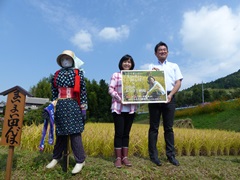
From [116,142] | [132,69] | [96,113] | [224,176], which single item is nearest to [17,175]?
[116,142]

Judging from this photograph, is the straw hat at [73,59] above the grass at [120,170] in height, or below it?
above

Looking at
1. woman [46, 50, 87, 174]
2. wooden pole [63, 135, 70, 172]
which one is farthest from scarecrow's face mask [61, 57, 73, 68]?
wooden pole [63, 135, 70, 172]

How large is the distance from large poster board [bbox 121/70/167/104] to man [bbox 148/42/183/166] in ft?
0.48

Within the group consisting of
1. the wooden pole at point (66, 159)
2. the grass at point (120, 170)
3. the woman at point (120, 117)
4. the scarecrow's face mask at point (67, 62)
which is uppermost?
the scarecrow's face mask at point (67, 62)

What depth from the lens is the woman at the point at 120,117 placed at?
307 cm

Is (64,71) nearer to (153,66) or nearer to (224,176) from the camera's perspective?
(153,66)

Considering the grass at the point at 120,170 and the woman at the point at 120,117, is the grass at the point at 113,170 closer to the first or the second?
the grass at the point at 120,170

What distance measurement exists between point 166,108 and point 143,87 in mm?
469

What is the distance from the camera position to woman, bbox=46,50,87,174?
285cm

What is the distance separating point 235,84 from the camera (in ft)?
164

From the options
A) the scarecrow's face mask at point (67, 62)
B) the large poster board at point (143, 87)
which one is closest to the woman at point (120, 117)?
the large poster board at point (143, 87)

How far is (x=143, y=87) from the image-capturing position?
10.5 feet

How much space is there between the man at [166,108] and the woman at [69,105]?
3.39ft

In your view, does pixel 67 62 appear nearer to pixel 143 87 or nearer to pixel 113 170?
pixel 143 87
